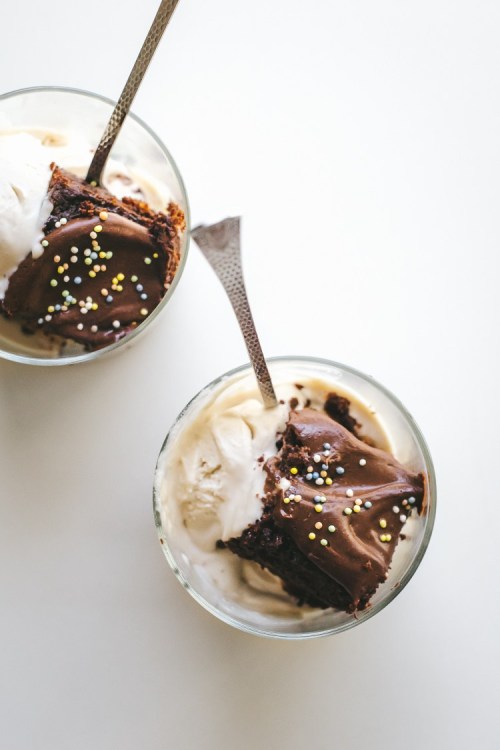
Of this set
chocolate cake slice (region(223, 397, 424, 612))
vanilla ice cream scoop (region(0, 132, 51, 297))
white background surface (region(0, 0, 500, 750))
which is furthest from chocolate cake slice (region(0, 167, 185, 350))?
chocolate cake slice (region(223, 397, 424, 612))

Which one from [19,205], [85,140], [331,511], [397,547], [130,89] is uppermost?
[130,89]

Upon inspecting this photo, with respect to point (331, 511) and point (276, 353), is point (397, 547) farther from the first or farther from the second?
point (276, 353)

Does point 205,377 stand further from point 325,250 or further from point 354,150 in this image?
point 354,150

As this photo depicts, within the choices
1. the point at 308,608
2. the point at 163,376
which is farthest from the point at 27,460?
the point at 308,608

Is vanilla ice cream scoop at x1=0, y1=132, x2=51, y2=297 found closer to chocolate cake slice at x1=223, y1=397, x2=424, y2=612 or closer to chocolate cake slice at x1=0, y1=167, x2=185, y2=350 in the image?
chocolate cake slice at x1=0, y1=167, x2=185, y2=350

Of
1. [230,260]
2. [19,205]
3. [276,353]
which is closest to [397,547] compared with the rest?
[276,353]
